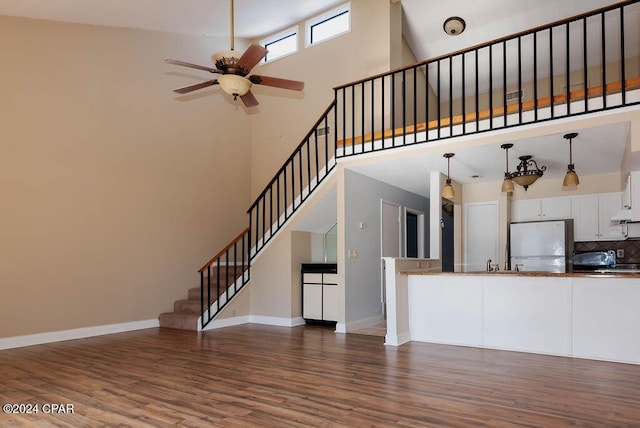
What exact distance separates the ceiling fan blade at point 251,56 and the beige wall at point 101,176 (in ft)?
10.5

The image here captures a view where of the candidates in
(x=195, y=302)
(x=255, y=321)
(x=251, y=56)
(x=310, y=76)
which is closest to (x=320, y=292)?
(x=255, y=321)

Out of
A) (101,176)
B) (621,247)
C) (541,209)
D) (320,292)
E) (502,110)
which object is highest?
(502,110)

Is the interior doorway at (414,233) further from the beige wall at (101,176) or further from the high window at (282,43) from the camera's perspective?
the high window at (282,43)

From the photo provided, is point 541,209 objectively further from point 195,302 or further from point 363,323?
point 195,302

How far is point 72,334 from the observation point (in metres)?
5.82

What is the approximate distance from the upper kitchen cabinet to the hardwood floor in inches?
128

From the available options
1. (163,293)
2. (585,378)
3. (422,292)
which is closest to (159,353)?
(163,293)

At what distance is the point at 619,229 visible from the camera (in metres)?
6.59

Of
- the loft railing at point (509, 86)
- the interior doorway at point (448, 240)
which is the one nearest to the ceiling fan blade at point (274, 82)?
the loft railing at point (509, 86)

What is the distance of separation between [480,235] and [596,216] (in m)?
1.75

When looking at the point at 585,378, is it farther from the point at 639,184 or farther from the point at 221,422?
the point at 221,422

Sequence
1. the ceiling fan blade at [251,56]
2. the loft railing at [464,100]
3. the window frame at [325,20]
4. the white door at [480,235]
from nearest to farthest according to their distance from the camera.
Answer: the ceiling fan blade at [251,56], the loft railing at [464,100], the white door at [480,235], the window frame at [325,20]

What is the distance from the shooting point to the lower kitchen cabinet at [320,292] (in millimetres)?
6637

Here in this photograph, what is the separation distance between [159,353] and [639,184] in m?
5.55
